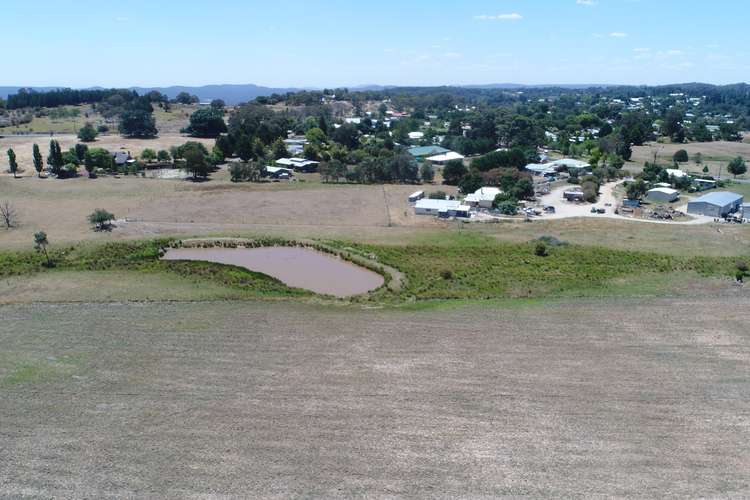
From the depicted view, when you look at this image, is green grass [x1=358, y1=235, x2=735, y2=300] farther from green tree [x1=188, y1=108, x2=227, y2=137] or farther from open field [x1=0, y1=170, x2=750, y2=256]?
green tree [x1=188, y1=108, x2=227, y2=137]

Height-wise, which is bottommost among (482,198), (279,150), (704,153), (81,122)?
(482,198)

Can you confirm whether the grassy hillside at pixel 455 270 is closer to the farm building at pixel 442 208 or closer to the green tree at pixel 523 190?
the farm building at pixel 442 208

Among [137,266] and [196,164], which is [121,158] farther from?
[137,266]

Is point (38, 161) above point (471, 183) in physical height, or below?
above

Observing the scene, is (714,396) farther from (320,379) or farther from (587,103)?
(587,103)

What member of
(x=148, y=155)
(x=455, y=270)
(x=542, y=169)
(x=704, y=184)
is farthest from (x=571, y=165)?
(x=148, y=155)

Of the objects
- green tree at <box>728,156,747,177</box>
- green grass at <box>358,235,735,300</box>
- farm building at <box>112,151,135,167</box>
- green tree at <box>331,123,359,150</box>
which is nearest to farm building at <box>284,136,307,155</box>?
green tree at <box>331,123,359,150</box>

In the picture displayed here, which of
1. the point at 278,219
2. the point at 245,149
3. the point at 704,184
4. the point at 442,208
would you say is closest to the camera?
the point at 278,219

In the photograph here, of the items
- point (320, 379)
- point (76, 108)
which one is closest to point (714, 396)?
point (320, 379)
